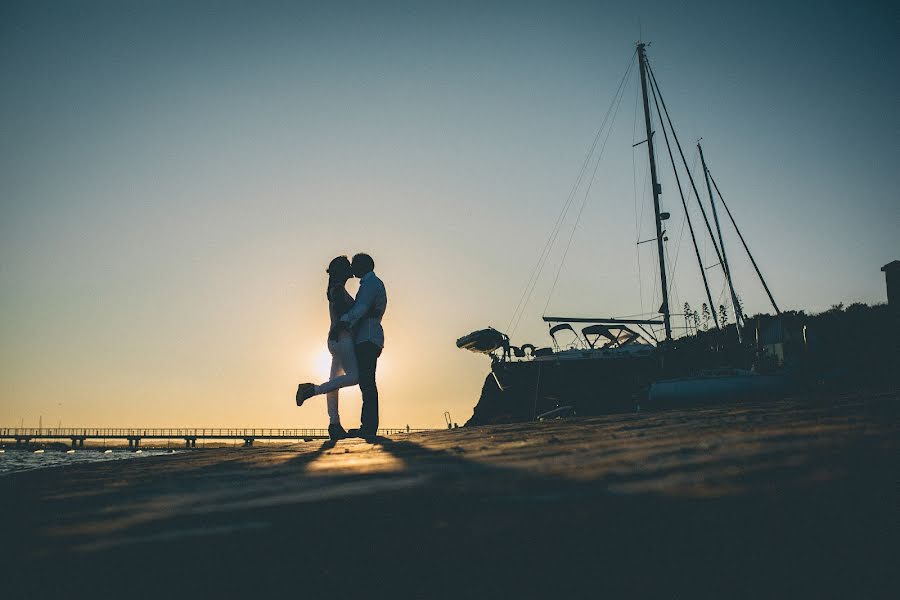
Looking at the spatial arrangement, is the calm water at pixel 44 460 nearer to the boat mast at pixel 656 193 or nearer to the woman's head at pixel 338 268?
the woman's head at pixel 338 268

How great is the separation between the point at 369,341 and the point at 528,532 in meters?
5.60

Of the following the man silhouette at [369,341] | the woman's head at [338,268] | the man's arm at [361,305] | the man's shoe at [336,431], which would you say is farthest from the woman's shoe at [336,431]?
the woman's head at [338,268]

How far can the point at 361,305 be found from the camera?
664 centimetres

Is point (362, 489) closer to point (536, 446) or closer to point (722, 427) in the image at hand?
point (536, 446)

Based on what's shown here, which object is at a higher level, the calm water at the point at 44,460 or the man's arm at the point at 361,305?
the man's arm at the point at 361,305

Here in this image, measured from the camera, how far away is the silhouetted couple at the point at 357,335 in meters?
6.73

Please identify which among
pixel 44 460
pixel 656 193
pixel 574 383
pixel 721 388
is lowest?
pixel 44 460

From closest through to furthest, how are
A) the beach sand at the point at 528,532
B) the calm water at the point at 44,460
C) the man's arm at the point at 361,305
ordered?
the beach sand at the point at 528,532 → the man's arm at the point at 361,305 → the calm water at the point at 44,460

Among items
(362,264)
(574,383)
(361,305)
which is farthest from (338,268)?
(574,383)

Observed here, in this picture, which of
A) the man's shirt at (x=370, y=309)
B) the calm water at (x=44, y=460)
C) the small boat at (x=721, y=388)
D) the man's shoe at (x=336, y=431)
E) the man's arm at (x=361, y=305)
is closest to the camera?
the man's arm at (x=361, y=305)

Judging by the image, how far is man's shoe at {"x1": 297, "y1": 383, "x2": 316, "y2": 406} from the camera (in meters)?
6.96

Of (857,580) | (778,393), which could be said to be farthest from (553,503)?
(778,393)

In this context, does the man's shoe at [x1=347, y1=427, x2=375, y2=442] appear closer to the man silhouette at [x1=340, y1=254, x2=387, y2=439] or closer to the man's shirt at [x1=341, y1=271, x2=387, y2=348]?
the man silhouette at [x1=340, y1=254, x2=387, y2=439]

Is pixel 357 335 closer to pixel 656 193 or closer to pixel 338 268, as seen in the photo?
pixel 338 268
